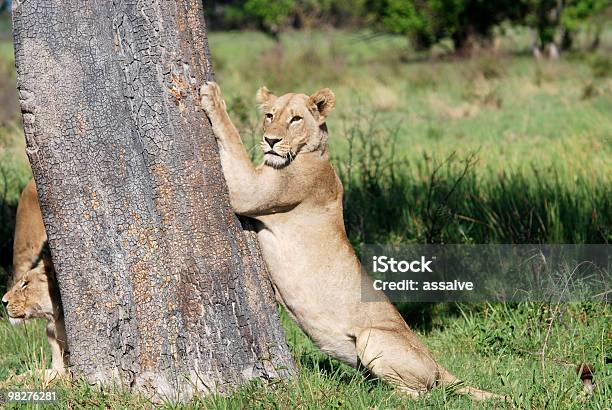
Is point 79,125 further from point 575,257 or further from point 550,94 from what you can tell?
point 550,94

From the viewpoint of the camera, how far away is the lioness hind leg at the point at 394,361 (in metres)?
4.30

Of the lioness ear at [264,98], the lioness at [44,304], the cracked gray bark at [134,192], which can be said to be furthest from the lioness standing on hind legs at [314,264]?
the lioness at [44,304]

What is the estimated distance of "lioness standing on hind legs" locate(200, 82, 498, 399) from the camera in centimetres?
429

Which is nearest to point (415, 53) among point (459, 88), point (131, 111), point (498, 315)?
point (459, 88)

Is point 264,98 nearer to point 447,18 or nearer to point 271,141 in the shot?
point 271,141

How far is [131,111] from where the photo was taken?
3850mm

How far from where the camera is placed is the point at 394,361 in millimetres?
4297

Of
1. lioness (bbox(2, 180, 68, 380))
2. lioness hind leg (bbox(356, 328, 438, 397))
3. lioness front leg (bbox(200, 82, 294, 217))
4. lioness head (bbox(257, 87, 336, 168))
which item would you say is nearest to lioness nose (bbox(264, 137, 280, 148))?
lioness head (bbox(257, 87, 336, 168))

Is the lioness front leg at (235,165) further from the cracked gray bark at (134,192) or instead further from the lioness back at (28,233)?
the lioness back at (28,233)

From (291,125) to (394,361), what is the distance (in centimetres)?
132

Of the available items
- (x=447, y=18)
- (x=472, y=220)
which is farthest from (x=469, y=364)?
(x=447, y=18)

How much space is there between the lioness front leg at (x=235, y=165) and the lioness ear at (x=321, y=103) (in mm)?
594

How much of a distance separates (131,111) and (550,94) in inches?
544

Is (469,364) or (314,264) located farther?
(469,364)
